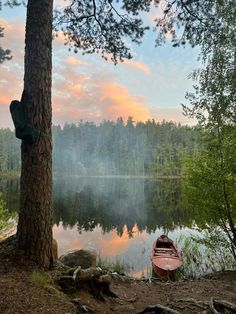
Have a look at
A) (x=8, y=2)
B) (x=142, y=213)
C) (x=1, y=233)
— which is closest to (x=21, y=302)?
(x=8, y=2)

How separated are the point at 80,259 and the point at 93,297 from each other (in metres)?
3.33

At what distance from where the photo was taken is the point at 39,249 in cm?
582

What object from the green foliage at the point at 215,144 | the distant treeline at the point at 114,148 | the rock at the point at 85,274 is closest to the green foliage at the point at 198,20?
the green foliage at the point at 215,144

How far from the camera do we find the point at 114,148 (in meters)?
113

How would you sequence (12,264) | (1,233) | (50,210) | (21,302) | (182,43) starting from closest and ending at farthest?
(21,302)
(12,264)
(50,210)
(182,43)
(1,233)

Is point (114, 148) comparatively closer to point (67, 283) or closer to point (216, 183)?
point (216, 183)

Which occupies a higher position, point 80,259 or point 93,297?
point 93,297

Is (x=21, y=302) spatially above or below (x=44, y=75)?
below

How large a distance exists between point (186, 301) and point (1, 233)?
1137cm

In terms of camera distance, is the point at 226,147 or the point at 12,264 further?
the point at 226,147

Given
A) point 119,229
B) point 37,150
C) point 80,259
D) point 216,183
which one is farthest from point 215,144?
point 119,229

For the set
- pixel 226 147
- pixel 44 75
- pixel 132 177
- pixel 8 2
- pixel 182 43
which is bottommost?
pixel 132 177

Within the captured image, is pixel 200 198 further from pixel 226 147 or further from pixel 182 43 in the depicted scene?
pixel 182 43

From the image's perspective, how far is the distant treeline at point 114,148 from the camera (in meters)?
104
